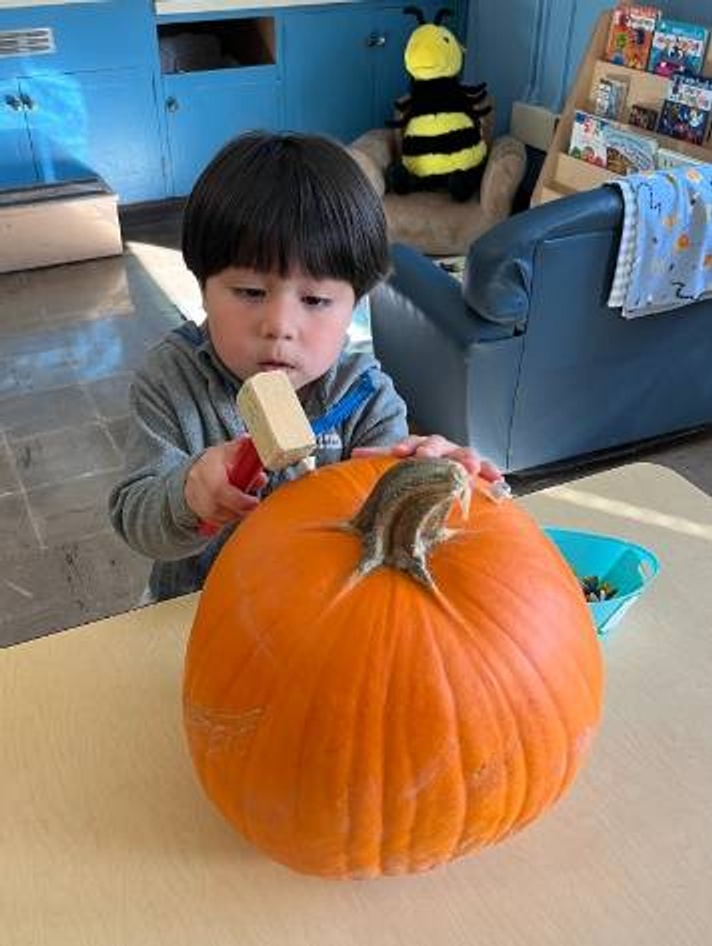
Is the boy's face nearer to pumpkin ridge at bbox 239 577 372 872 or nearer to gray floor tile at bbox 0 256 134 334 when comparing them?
pumpkin ridge at bbox 239 577 372 872

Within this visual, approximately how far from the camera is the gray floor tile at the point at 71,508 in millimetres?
2097

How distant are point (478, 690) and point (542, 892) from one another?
17cm

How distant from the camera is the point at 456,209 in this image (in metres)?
3.60

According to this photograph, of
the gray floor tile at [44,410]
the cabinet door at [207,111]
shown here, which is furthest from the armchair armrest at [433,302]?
the cabinet door at [207,111]

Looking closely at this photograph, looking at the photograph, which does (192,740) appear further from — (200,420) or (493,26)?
(493,26)

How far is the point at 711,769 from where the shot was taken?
646 mm

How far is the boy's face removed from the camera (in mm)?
782

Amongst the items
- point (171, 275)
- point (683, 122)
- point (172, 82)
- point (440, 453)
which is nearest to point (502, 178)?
point (683, 122)

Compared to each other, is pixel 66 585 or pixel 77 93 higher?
pixel 77 93

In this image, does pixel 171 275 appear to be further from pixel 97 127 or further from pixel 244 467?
pixel 244 467

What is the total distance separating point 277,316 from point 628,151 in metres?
2.64

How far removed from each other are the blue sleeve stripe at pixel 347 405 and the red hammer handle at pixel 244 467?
0.25 ft

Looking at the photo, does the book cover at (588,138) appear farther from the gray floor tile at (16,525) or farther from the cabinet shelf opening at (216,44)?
the gray floor tile at (16,525)

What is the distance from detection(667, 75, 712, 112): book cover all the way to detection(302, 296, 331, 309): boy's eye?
2.52 metres
